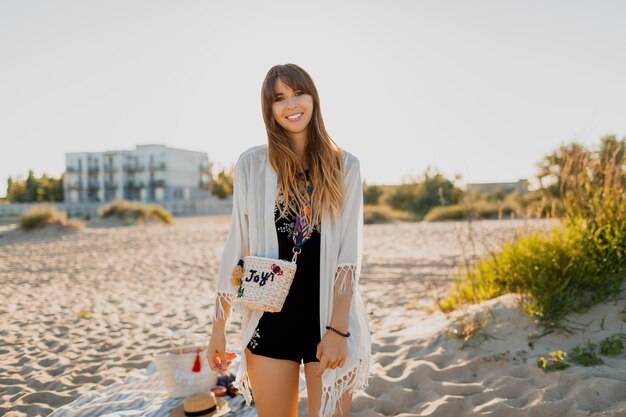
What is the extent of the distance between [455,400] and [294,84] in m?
2.35

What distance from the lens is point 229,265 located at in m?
2.04

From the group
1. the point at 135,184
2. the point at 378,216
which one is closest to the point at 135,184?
the point at 135,184

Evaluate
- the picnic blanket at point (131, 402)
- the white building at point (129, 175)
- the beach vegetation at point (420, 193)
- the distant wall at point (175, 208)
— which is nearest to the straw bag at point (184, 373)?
the picnic blanket at point (131, 402)

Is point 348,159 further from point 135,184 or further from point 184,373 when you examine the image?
point 135,184

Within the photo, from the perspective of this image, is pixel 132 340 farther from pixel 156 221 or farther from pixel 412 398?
pixel 156 221

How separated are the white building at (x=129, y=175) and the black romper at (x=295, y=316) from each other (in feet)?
186

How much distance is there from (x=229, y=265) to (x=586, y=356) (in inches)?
105

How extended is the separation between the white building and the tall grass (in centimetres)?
5477

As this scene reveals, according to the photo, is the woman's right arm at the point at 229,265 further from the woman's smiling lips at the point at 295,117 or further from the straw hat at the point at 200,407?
the straw hat at the point at 200,407

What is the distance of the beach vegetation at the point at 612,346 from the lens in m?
3.42

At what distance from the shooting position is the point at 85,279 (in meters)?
9.36

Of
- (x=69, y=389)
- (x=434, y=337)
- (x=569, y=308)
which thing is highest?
(x=569, y=308)

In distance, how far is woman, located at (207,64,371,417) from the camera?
189 cm

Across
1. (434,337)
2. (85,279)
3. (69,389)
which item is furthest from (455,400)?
(85,279)
